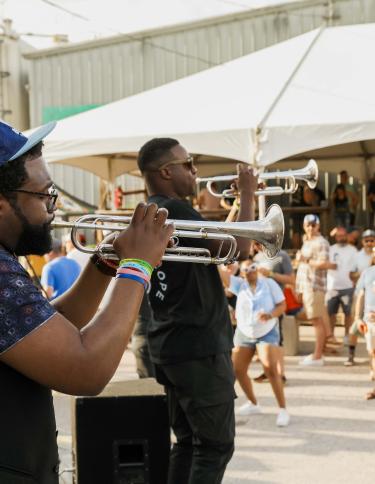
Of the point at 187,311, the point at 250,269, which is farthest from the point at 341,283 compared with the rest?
the point at 187,311

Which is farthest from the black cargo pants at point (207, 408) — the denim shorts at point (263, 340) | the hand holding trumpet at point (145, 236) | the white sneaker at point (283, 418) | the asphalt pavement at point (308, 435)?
the denim shorts at point (263, 340)

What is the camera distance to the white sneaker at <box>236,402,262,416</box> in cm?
643

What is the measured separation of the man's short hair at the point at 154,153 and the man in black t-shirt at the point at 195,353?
19 centimetres

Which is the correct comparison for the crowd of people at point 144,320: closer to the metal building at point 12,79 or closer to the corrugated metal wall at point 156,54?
the corrugated metal wall at point 156,54

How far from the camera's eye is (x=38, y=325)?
5.46ft

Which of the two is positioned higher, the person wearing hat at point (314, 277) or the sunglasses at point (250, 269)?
the sunglasses at point (250, 269)

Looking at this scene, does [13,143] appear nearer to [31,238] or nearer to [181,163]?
[31,238]

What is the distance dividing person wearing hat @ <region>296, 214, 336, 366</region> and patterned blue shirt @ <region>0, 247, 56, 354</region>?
703cm

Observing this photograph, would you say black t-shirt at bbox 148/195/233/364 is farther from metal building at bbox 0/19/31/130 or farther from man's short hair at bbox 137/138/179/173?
metal building at bbox 0/19/31/130

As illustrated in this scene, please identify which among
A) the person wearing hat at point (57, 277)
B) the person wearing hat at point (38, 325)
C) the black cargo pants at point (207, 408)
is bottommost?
the black cargo pants at point (207, 408)

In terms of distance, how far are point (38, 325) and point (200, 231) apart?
0.99 meters

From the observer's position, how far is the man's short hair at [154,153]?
3.78m

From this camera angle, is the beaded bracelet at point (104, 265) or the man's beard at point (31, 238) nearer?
the man's beard at point (31, 238)

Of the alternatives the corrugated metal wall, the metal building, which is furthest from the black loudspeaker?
the metal building
